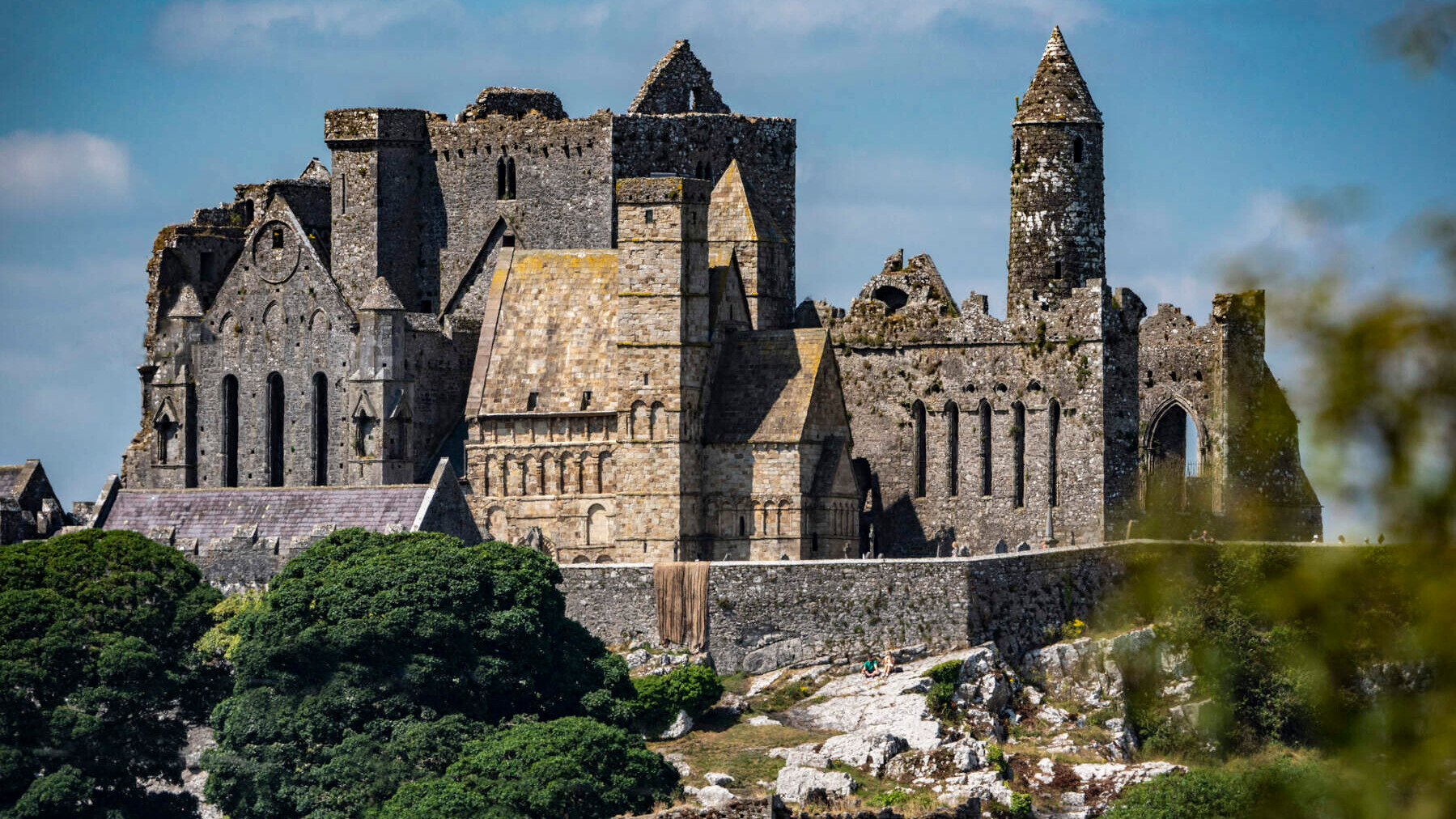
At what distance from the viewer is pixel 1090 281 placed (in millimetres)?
61375

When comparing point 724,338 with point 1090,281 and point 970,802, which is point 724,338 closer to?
point 1090,281

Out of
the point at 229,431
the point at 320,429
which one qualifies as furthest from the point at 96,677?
the point at 229,431

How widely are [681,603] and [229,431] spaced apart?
20724 millimetres

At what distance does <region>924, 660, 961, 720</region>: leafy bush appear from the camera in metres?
50.3

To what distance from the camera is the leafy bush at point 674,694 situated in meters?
50.9

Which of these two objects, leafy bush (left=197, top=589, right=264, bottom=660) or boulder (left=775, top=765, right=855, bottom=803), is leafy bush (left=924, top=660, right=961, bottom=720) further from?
leafy bush (left=197, top=589, right=264, bottom=660)

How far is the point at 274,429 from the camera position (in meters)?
69.2

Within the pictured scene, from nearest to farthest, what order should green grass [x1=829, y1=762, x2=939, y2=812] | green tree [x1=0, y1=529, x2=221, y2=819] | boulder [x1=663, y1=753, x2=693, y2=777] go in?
green grass [x1=829, y1=762, x2=939, y2=812] → green tree [x1=0, y1=529, x2=221, y2=819] → boulder [x1=663, y1=753, x2=693, y2=777]

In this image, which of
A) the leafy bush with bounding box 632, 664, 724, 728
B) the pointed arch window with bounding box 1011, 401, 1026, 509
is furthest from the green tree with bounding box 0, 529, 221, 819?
the pointed arch window with bounding box 1011, 401, 1026, 509

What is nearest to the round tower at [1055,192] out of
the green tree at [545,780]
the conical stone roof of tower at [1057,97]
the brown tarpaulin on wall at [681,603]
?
the conical stone roof of tower at [1057,97]

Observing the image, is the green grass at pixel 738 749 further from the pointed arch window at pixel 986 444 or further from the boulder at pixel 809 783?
the pointed arch window at pixel 986 444

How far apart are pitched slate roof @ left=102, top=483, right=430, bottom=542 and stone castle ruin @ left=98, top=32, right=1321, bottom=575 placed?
0.13 metres

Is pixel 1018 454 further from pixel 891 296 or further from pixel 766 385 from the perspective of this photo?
pixel 891 296

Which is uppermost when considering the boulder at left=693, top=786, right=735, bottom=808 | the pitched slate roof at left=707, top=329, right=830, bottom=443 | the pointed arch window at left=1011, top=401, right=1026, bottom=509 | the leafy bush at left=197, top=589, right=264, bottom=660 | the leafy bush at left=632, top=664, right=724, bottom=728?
the pitched slate roof at left=707, top=329, right=830, bottom=443
